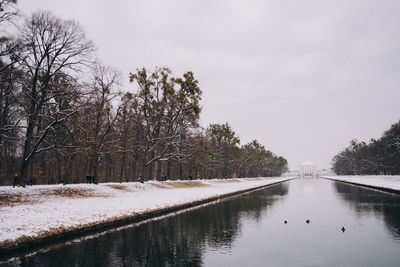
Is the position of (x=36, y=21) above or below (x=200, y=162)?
above

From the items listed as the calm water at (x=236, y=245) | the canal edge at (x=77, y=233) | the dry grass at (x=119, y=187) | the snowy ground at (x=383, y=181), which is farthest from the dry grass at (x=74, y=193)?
the snowy ground at (x=383, y=181)

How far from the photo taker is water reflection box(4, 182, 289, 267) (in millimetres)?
10758

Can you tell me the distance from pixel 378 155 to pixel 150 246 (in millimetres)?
120262

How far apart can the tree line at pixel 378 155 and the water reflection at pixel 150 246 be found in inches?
2877

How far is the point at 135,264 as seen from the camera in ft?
34.1

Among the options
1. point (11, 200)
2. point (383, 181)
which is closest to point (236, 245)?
point (11, 200)

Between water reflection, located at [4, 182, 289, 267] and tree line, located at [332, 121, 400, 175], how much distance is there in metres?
73.1

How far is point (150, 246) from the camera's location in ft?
42.4

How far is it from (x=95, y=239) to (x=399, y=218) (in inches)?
719

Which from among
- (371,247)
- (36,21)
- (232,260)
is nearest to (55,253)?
(232,260)

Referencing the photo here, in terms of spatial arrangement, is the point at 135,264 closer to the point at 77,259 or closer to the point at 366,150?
the point at 77,259

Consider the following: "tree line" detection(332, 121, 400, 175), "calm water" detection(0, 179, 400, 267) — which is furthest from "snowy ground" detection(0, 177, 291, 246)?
"tree line" detection(332, 121, 400, 175)

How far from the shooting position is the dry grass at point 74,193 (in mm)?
27147

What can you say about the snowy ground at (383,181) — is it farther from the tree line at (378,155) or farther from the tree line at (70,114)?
the tree line at (70,114)
